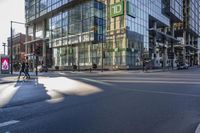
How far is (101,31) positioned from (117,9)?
21.0ft

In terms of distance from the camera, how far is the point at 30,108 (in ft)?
32.7

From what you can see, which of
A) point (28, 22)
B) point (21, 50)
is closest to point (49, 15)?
point (28, 22)

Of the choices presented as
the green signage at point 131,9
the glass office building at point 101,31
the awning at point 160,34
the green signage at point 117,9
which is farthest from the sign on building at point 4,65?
the awning at point 160,34

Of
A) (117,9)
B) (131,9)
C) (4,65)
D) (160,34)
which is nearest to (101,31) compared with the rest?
(117,9)

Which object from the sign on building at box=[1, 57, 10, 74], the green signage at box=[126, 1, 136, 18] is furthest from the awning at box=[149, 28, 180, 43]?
the sign on building at box=[1, 57, 10, 74]

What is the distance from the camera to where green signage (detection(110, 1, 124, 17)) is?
199 feet

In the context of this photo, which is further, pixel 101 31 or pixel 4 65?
pixel 101 31

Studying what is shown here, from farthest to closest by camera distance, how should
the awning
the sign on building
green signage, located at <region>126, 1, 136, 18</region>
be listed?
the awning < green signage, located at <region>126, 1, 136, 18</region> < the sign on building

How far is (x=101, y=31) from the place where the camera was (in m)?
64.7

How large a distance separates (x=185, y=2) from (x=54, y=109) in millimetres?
110038

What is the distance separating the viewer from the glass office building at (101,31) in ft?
207

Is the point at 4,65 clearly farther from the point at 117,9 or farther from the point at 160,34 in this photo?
the point at 160,34

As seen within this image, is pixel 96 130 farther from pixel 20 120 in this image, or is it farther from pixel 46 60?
pixel 46 60

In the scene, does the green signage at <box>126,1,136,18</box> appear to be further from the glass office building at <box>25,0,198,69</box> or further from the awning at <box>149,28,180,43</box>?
the awning at <box>149,28,180,43</box>
